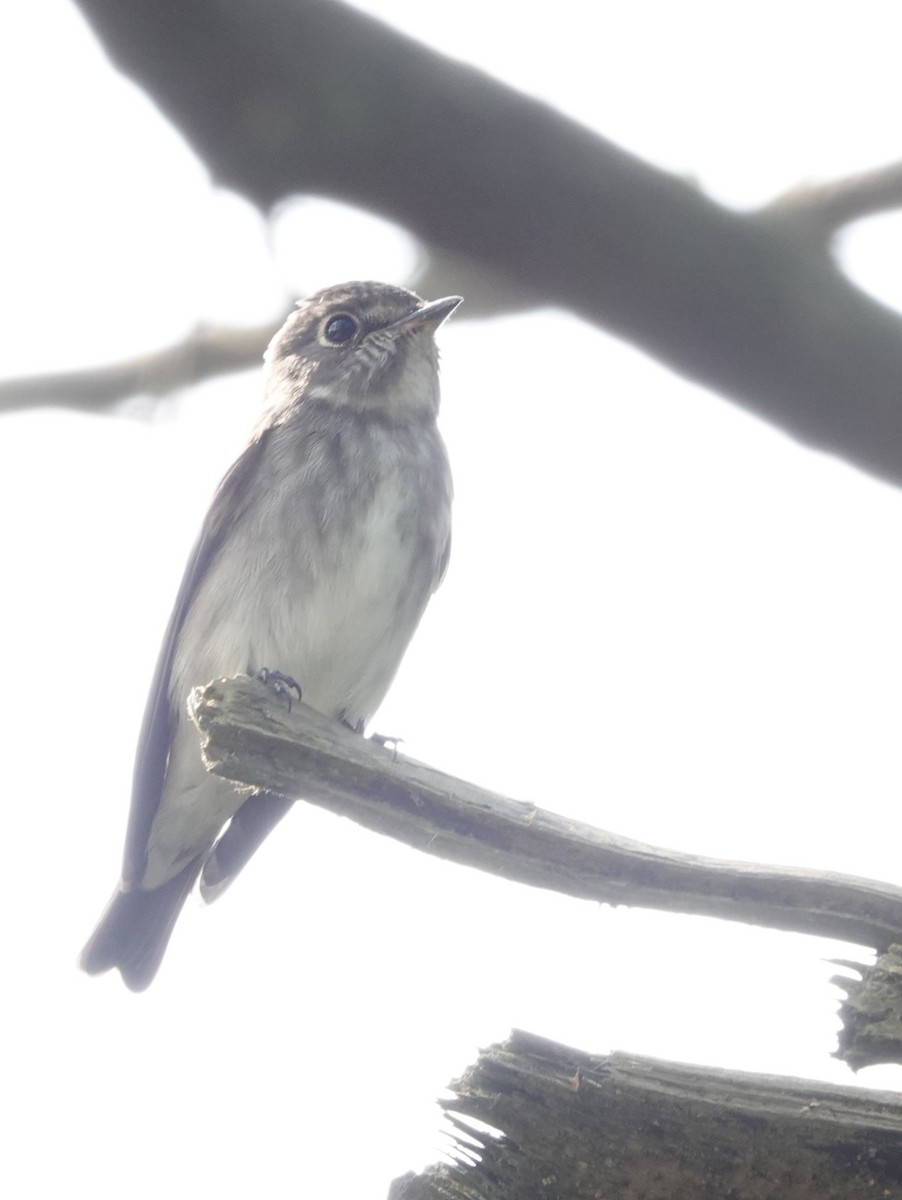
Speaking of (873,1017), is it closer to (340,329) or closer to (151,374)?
(151,374)

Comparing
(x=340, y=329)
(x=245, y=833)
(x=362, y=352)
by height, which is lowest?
(x=245, y=833)

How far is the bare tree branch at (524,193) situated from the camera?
417cm

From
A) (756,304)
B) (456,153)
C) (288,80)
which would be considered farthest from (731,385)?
(288,80)

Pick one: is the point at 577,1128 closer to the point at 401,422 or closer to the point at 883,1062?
the point at 883,1062

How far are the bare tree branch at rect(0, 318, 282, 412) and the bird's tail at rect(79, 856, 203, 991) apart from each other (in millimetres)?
1923

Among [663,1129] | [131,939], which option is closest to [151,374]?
[131,939]

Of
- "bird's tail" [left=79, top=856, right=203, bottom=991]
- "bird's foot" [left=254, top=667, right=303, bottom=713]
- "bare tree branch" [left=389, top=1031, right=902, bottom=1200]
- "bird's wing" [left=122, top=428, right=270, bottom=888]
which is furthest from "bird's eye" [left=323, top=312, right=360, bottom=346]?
"bare tree branch" [left=389, top=1031, right=902, bottom=1200]

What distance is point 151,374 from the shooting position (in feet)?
18.4

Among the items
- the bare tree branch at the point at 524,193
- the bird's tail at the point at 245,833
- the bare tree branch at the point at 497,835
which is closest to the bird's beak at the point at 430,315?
the bare tree branch at the point at 524,193

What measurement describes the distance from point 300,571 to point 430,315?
45.9 inches

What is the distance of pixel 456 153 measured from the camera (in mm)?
4242

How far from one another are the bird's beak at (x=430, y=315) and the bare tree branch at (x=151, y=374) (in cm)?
48

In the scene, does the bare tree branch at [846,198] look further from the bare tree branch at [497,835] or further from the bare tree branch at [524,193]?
the bare tree branch at [497,835]

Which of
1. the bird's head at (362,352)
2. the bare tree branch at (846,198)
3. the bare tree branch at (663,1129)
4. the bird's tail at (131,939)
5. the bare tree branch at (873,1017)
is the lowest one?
the bare tree branch at (663,1129)
